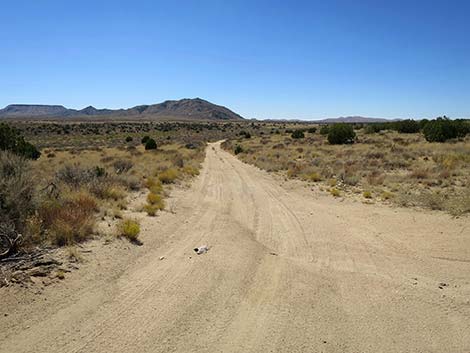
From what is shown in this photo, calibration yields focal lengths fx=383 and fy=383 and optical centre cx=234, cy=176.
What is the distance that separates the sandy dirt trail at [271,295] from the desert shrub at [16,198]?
7.74 feet

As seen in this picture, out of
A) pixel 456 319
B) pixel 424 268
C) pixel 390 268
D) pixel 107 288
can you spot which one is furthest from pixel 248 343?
pixel 424 268

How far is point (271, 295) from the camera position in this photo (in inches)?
267

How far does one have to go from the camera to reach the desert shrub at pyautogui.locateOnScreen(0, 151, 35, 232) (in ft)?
26.2

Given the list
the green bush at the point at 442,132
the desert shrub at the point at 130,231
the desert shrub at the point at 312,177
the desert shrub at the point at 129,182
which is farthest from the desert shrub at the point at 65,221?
the green bush at the point at 442,132

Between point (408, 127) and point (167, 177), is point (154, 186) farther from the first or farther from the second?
point (408, 127)

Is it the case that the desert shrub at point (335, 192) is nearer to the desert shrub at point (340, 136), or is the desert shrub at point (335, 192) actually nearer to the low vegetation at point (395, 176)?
the low vegetation at point (395, 176)

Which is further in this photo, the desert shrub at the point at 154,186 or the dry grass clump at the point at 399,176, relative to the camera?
the desert shrub at the point at 154,186

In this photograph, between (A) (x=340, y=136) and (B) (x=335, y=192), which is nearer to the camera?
(B) (x=335, y=192)

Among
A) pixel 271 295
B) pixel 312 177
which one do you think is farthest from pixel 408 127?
pixel 271 295

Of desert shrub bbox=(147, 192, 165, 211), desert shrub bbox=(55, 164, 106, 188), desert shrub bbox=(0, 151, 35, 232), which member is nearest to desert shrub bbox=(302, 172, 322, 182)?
desert shrub bbox=(147, 192, 165, 211)

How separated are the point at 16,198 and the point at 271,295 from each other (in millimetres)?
5868

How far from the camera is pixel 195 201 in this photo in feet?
50.3

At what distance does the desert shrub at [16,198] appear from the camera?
8.00 meters

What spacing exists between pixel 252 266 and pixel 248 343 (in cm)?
294
